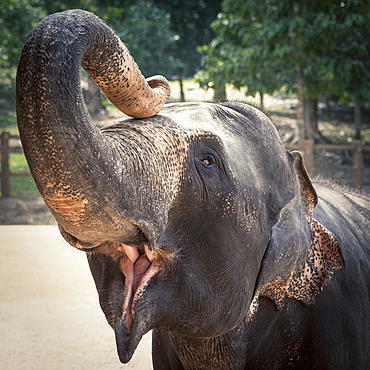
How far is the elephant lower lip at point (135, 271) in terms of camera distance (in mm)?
1369

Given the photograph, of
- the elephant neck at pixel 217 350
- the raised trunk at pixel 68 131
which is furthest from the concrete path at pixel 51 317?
the raised trunk at pixel 68 131

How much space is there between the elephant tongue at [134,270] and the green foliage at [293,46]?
10.2 metres

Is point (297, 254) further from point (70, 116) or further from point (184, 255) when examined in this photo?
point (70, 116)

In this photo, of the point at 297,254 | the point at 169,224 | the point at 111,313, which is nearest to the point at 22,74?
the point at 169,224

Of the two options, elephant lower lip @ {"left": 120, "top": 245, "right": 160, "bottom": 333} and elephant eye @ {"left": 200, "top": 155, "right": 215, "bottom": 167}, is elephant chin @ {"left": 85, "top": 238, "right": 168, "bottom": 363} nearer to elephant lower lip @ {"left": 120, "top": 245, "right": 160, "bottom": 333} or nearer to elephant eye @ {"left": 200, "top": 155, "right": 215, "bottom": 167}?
elephant lower lip @ {"left": 120, "top": 245, "right": 160, "bottom": 333}

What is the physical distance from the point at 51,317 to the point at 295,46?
905cm

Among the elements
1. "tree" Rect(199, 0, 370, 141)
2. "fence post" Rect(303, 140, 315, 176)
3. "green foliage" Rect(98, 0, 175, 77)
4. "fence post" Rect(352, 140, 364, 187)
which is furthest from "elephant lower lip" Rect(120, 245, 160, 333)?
"green foliage" Rect(98, 0, 175, 77)

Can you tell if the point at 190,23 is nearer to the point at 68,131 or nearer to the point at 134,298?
the point at 134,298

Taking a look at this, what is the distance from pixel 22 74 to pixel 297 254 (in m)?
1.02

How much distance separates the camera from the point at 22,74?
3.53 feet

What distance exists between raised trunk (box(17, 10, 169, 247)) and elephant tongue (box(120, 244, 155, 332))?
0.65 ft

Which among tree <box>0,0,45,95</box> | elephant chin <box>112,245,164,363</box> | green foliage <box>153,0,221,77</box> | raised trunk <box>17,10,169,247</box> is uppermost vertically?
raised trunk <box>17,10,169,247</box>

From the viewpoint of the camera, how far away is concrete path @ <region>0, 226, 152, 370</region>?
3.54m

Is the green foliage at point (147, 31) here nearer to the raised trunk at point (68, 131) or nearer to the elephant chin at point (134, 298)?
the elephant chin at point (134, 298)
